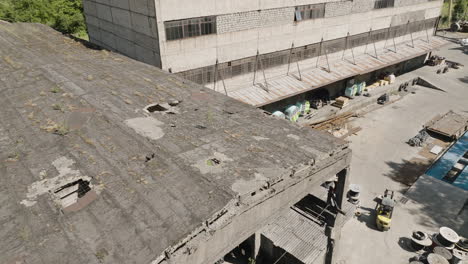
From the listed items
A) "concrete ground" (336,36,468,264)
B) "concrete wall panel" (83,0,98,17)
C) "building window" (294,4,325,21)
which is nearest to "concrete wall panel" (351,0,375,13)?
"building window" (294,4,325,21)

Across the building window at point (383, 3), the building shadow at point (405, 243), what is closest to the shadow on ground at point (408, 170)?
the building shadow at point (405, 243)

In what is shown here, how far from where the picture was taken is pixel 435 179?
28234mm

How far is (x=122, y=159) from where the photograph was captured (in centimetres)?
1288

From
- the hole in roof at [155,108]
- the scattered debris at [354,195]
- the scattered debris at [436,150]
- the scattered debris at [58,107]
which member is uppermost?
the scattered debris at [58,107]

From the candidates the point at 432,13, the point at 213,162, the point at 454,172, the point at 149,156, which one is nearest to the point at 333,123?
the point at 454,172

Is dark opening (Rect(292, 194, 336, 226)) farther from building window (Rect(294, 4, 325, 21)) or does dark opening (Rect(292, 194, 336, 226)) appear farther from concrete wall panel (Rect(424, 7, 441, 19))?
concrete wall panel (Rect(424, 7, 441, 19))

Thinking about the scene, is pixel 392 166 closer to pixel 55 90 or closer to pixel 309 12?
pixel 309 12

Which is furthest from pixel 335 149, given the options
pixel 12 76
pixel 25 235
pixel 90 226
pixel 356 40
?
pixel 356 40

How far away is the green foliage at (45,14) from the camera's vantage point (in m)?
54.5

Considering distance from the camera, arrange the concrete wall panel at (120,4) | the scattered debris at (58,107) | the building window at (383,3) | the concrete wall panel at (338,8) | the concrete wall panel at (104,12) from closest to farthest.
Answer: the scattered debris at (58,107) < the concrete wall panel at (120,4) < the concrete wall panel at (104,12) < the concrete wall panel at (338,8) < the building window at (383,3)

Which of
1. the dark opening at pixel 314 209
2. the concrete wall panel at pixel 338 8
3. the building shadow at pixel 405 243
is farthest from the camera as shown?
the concrete wall panel at pixel 338 8

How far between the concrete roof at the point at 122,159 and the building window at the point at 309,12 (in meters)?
16.7

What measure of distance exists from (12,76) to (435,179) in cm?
3442

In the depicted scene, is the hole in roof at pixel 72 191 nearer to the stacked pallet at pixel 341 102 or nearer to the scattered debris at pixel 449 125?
the stacked pallet at pixel 341 102
